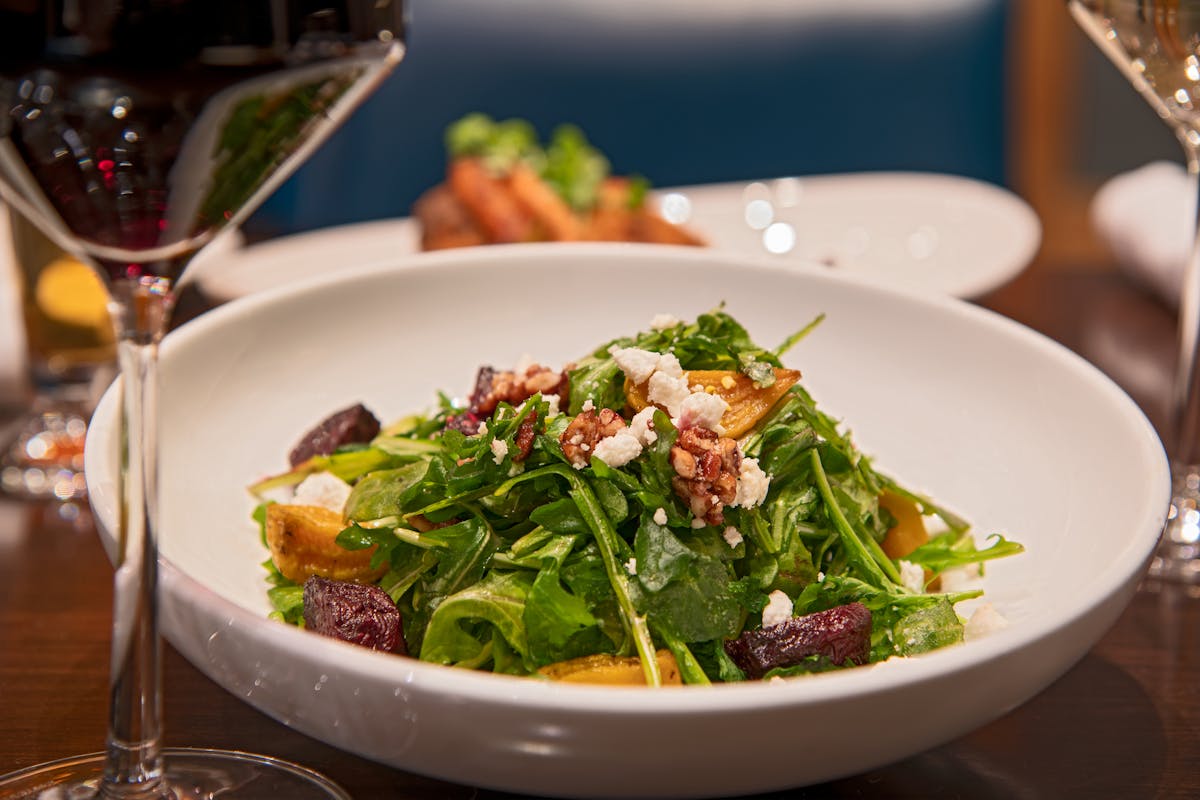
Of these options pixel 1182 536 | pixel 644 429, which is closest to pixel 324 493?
pixel 644 429

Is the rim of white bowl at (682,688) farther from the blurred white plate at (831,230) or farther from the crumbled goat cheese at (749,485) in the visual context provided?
the blurred white plate at (831,230)

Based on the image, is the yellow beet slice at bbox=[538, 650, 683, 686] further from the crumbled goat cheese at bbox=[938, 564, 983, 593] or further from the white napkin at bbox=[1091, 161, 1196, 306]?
the white napkin at bbox=[1091, 161, 1196, 306]

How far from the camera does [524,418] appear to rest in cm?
105

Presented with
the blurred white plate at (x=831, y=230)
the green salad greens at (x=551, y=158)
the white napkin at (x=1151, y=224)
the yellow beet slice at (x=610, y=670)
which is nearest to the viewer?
the yellow beet slice at (x=610, y=670)

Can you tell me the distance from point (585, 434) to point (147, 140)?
45 cm

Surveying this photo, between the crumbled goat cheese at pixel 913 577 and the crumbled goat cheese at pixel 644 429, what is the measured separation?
0.86 feet

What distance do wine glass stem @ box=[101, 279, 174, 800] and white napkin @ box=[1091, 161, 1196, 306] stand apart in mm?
1675

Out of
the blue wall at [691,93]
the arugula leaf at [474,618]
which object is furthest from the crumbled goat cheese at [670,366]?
the blue wall at [691,93]

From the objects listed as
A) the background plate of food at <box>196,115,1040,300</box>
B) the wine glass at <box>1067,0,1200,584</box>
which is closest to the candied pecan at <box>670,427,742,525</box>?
the wine glass at <box>1067,0,1200,584</box>

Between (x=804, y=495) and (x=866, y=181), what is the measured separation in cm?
188

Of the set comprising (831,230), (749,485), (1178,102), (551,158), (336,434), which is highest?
(1178,102)

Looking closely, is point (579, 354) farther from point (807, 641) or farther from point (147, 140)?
point (147, 140)

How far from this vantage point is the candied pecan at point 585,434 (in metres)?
1.00

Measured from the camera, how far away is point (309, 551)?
1.06 m
